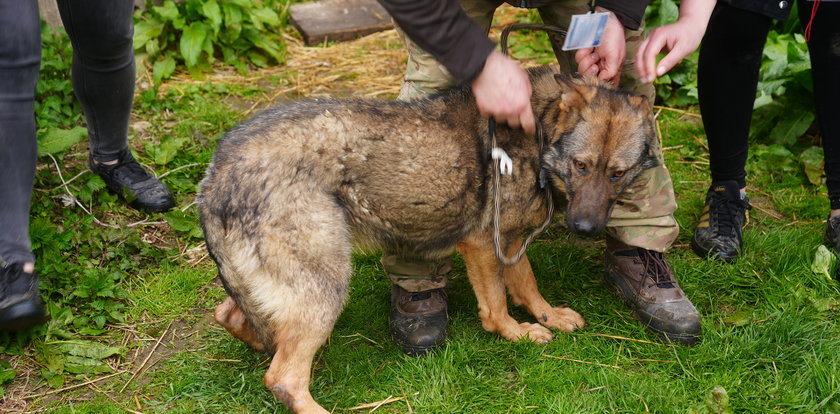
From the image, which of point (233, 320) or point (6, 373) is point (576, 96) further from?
point (6, 373)

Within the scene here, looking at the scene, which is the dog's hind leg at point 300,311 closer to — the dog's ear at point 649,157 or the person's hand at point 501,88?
the person's hand at point 501,88

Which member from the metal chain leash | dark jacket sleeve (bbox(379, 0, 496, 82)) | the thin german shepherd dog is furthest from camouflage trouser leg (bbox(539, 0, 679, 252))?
dark jacket sleeve (bbox(379, 0, 496, 82))

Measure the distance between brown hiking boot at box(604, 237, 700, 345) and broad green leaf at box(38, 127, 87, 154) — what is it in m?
3.25

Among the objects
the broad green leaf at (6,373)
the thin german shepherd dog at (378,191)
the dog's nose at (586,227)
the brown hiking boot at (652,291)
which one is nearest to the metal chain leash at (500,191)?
the thin german shepherd dog at (378,191)

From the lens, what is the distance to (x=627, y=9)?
3.23 meters

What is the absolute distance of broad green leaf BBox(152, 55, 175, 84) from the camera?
603 cm

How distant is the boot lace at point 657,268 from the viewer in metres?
3.71

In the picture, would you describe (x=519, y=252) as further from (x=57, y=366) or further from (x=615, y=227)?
(x=57, y=366)

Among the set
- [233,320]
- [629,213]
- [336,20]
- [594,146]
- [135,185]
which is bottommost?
[135,185]

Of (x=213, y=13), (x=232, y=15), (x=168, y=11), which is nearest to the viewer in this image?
(x=168, y=11)

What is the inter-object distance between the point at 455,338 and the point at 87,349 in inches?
70.3

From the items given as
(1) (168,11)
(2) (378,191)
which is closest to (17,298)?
(2) (378,191)

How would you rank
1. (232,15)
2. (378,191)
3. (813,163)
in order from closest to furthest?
(378,191) < (813,163) < (232,15)

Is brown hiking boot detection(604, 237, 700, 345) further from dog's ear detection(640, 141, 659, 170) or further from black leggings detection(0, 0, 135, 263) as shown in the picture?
black leggings detection(0, 0, 135, 263)
